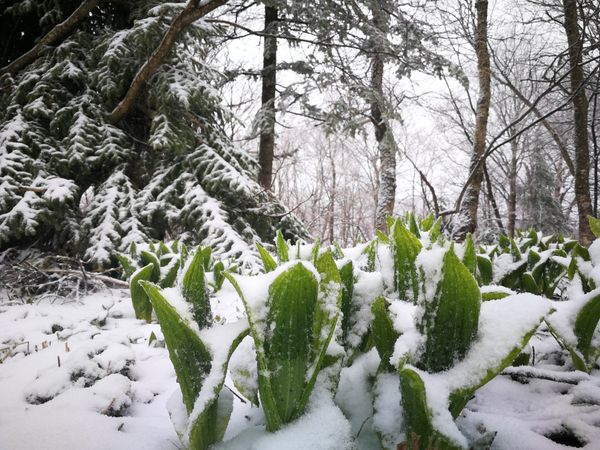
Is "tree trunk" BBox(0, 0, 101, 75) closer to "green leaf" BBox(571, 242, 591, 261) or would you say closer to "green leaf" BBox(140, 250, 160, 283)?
"green leaf" BBox(140, 250, 160, 283)

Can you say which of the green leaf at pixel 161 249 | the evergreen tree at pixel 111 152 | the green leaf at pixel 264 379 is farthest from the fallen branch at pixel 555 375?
the evergreen tree at pixel 111 152

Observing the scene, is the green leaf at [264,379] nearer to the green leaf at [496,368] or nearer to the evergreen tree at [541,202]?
the green leaf at [496,368]

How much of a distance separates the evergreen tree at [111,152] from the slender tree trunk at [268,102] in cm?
250

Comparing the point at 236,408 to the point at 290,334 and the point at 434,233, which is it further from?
the point at 434,233

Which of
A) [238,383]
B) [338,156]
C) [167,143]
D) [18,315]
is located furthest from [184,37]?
[338,156]

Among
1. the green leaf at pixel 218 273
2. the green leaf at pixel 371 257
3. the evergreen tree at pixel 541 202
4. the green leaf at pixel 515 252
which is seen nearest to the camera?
the green leaf at pixel 371 257

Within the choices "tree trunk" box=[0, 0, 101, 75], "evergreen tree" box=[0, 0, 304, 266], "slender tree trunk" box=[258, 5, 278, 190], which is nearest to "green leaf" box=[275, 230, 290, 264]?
"evergreen tree" box=[0, 0, 304, 266]

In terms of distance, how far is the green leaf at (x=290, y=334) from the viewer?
1.85 ft

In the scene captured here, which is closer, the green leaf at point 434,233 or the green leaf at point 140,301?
the green leaf at point 434,233

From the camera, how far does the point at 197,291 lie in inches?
26.9

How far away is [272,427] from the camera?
0.61m

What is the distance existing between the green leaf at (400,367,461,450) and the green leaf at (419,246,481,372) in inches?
2.8

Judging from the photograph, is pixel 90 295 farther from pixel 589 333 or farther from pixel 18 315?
pixel 589 333

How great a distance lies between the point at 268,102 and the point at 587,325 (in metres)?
6.93
